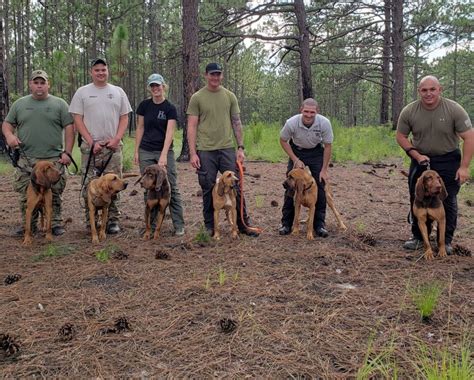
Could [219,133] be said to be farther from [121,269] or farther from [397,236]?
[397,236]

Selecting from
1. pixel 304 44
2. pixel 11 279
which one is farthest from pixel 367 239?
pixel 304 44

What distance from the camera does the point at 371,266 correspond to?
4.79 meters

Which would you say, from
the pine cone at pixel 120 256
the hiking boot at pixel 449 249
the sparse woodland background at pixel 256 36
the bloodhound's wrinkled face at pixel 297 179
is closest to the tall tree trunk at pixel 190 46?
the sparse woodland background at pixel 256 36

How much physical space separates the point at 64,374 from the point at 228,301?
1.47m

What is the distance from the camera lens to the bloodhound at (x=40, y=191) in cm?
570

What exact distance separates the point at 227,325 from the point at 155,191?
9.59 feet

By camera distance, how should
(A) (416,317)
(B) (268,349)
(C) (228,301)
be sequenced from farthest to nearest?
(C) (228,301) < (A) (416,317) < (B) (268,349)

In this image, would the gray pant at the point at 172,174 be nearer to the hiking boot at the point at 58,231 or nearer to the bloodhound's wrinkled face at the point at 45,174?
the bloodhound's wrinkled face at the point at 45,174

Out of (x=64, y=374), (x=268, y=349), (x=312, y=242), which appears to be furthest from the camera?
(x=312, y=242)

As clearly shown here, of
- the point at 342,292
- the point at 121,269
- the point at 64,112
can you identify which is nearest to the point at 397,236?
the point at 342,292

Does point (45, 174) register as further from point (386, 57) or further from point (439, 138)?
point (386, 57)

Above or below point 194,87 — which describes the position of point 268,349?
below

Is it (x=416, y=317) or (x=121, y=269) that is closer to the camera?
(x=416, y=317)

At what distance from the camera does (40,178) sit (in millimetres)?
5676
